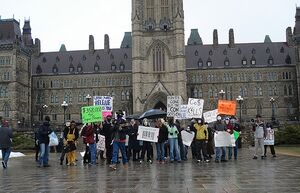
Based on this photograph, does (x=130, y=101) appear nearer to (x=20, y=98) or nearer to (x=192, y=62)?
(x=192, y=62)

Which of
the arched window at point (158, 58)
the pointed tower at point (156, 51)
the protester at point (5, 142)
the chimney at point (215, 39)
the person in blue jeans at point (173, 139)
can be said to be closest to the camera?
the protester at point (5, 142)

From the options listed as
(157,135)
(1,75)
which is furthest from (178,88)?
(157,135)

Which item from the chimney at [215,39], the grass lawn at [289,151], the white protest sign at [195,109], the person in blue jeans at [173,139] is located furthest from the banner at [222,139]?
the chimney at [215,39]

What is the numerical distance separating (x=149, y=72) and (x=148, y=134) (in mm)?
58770

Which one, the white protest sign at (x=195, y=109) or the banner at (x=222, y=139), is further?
the white protest sign at (x=195, y=109)

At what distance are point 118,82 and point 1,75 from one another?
70.6 feet

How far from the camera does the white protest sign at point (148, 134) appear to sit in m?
20.7

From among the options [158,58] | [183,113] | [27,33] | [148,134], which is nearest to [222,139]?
[148,134]

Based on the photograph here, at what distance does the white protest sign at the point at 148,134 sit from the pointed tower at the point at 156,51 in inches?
2228

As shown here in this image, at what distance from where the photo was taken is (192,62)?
3583 inches

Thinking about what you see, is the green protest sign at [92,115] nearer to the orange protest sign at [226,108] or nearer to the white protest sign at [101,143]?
the white protest sign at [101,143]

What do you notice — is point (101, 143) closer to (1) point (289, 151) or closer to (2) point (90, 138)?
(2) point (90, 138)

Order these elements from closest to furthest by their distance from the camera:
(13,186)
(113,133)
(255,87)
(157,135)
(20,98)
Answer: (13,186), (113,133), (157,135), (20,98), (255,87)

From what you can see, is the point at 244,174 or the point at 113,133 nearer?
the point at 244,174
